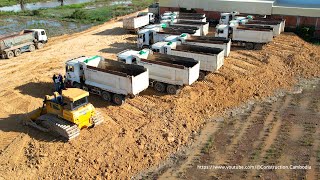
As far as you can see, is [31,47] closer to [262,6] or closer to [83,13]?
[83,13]

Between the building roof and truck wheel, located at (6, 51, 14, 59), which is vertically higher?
the building roof

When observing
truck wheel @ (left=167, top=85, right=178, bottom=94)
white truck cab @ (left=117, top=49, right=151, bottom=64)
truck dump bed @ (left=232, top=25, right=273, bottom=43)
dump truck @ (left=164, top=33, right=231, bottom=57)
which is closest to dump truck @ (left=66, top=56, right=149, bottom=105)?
white truck cab @ (left=117, top=49, right=151, bottom=64)

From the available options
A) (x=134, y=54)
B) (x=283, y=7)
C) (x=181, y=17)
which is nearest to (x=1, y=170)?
(x=134, y=54)

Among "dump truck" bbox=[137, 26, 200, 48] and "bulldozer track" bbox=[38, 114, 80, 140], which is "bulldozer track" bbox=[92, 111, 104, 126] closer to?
"bulldozer track" bbox=[38, 114, 80, 140]

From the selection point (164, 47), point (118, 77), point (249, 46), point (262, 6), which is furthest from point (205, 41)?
point (262, 6)

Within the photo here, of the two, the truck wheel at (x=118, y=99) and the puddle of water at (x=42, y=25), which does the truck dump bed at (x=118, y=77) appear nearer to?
the truck wheel at (x=118, y=99)

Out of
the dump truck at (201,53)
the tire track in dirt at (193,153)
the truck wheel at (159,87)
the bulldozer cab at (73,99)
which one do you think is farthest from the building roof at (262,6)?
the bulldozer cab at (73,99)
